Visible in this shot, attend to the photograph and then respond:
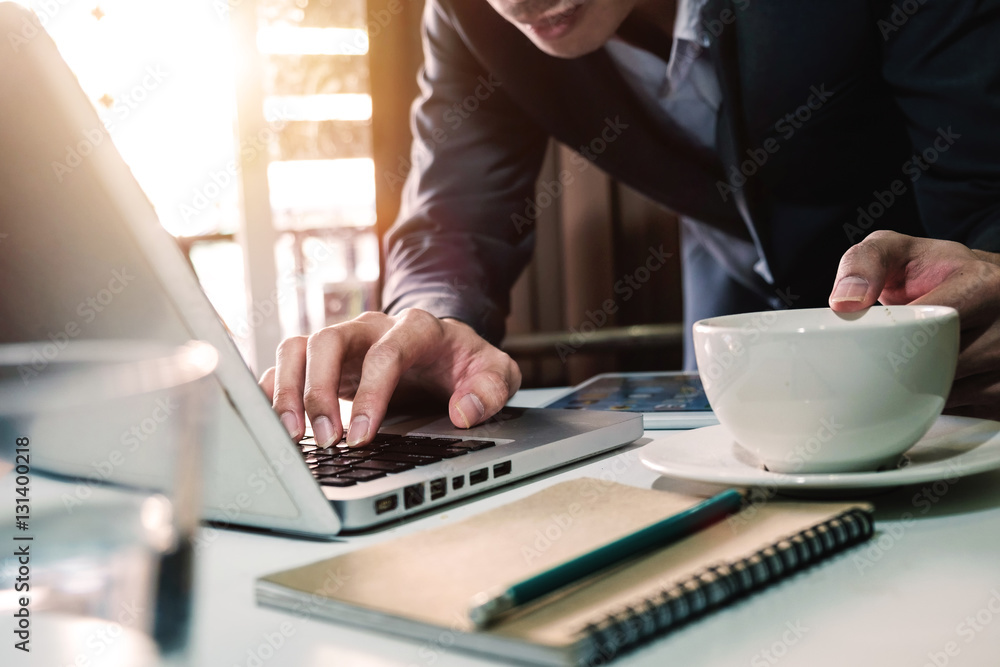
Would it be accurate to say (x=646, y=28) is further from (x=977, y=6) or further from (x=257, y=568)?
(x=257, y=568)

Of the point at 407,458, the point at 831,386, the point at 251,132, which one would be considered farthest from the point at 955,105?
the point at 251,132

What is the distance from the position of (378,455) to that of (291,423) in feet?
0.37

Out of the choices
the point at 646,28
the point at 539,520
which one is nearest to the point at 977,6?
the point at 646,28

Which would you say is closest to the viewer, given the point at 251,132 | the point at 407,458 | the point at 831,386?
the point at 831,386

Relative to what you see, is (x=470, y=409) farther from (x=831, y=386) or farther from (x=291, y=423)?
(x=831, y=386)

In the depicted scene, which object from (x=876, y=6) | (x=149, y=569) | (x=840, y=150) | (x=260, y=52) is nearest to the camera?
(x=149, y=569)

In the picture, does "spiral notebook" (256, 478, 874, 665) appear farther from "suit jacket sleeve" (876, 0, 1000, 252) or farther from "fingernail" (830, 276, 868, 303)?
"suit jacket sleeve" (876, 0, 1000, 252)

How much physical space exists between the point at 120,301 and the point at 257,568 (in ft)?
0.48

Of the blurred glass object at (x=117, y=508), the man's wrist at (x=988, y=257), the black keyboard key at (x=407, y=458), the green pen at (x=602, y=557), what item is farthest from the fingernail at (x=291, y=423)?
the man's wrist at (x=988, y=257)

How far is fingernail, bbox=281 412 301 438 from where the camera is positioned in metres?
0.61

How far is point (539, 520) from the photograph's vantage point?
1.26 feet

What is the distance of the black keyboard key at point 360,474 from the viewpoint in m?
0.46

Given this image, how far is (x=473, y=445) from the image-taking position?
1.80ft

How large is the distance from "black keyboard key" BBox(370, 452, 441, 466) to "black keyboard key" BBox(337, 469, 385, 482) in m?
0.03
